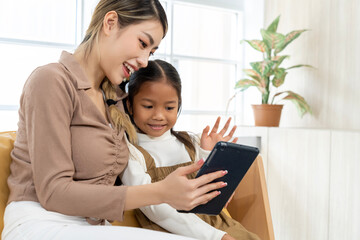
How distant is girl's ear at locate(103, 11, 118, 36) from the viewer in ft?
4.03

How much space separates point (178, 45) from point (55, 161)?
2743 mm

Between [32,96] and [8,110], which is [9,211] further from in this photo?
[8,110]

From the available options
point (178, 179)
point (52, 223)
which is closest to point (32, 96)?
point (52, 223)

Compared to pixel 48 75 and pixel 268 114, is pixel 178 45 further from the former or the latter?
pixel 48 75

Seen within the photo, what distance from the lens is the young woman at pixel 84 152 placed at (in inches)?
40.3

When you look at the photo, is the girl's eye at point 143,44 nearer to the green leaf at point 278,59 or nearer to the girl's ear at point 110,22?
the girl's ear at point 110,22

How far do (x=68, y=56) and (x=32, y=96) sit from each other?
0.23m

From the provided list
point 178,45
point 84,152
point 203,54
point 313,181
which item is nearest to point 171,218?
point 84,152

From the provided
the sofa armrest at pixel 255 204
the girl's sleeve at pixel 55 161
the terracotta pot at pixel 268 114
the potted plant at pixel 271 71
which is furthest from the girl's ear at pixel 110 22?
the terracotta pot at pixel 268 114

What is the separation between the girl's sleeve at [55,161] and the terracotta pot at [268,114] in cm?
221

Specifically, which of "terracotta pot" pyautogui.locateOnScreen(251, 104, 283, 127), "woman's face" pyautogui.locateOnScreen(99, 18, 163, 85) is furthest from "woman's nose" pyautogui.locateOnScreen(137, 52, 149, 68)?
"terracotta pot" pyautogui.locateOnScreen(251, 104, 283, 127)

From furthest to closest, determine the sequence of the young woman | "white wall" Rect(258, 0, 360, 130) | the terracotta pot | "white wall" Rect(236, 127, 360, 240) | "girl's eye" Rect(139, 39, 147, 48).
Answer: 1. the terracotta pot
2. "white wall" Rect(258, 0, 360, 130)
3. "white wall" Rect(236, 127, 360, 240)
4. "girl's eye" Rect(139, 39, 147, 48)
5. the young woman

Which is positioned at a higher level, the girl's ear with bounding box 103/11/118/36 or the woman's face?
the girl's ear with bounding box 103/11/118/36

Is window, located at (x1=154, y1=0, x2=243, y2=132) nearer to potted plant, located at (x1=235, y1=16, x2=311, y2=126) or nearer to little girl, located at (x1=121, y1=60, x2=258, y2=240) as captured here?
potted plant, located at (x1=235, y1=16, x2=311, y2=126)
